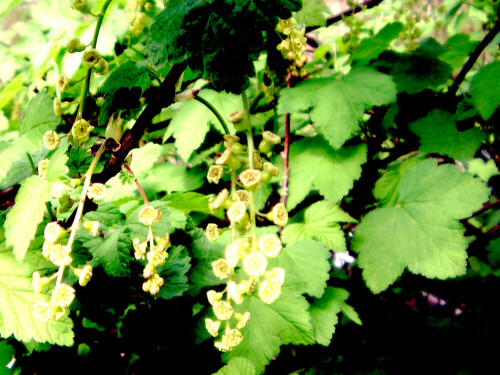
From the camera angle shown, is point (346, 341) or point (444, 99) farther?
point (346, 341)

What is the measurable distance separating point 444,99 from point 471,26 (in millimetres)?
3493

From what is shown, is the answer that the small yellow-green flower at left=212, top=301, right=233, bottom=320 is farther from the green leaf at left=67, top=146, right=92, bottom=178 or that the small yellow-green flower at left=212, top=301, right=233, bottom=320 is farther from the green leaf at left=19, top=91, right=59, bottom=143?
the green leaf at left=19, top=91, right=59, bottom=143

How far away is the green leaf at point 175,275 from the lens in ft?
2.32

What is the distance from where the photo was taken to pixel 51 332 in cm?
59

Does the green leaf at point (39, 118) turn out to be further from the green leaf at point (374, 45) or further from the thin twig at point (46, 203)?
the green leaf at point (374, 45)

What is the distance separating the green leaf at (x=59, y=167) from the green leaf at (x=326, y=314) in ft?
2.17

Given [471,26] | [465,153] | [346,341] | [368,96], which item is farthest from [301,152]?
[471,26]

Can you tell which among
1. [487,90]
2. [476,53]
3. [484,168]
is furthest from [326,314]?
[484,168]

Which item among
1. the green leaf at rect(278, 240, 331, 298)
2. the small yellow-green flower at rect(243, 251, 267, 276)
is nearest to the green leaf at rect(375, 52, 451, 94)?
the green leaf at rect(278, 240, 331, 298)

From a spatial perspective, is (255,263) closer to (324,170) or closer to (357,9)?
(324,170)

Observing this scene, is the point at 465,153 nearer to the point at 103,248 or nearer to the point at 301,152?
the point at 301,152

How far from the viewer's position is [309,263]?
0.85 metres

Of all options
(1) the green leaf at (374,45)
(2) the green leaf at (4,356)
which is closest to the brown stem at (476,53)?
(1) the green leaf at (374,45)

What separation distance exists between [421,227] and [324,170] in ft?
1.05
